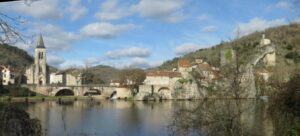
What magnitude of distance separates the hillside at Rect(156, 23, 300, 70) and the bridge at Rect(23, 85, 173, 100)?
31.5 feet

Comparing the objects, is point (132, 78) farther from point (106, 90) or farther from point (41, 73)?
point (41, 73)

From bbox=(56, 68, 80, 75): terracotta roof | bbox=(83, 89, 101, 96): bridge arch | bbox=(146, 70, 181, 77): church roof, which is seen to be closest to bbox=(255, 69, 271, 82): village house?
bbox=(146, 70, 181, 77): church roof

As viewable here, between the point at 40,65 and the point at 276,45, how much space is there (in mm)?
47901

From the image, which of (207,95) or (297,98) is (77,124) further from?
(297,98)

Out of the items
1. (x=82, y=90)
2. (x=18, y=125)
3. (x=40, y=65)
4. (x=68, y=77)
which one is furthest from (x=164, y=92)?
(x=18, y=125)

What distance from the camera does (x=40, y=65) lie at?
90750mm

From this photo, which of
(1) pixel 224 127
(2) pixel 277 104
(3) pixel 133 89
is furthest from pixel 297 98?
→ (3) pixel 133 89

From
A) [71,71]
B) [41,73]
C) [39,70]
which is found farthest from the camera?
[71,71]

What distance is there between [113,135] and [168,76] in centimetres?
5192

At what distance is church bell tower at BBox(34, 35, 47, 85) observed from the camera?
89.0 metres

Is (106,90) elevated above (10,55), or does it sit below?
below

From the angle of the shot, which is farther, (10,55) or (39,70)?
(39,70)

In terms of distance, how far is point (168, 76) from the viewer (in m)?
75.5

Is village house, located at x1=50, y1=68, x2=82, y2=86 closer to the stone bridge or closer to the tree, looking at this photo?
the stone bridge
